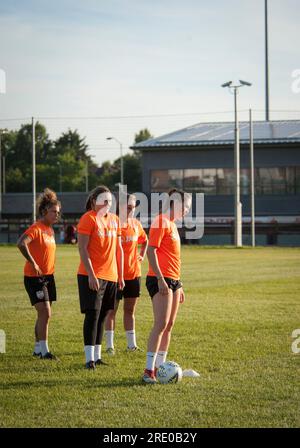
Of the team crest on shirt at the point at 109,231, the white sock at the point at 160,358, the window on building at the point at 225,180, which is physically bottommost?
the white sock at the point at 160,358

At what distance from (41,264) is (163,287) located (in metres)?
2.64

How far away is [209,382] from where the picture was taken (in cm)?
891

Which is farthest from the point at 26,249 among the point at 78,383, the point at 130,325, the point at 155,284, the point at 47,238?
the point at 78,383

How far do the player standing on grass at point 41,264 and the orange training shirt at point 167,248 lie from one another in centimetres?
214

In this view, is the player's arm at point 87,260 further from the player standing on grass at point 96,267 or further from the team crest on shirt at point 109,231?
the team crest on shirt at point 109,231

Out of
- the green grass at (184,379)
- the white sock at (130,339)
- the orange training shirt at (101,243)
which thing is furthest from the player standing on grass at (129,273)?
the orange training shirt at (101,243)

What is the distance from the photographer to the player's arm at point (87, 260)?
9.58 m

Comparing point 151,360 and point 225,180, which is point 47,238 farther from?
point 225,180

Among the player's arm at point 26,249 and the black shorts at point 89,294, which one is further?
the player's arm at point 26,249

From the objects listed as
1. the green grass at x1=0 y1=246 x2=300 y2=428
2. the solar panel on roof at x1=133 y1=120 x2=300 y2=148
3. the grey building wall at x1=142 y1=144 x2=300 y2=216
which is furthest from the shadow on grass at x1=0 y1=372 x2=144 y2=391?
the grey building wall at x1=142 y1=144 x2=300 y2=216

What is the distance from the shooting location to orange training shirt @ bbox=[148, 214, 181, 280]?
29.9 feet

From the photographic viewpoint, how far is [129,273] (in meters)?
11.7

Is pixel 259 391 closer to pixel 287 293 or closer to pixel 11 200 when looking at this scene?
pixel 287 293
